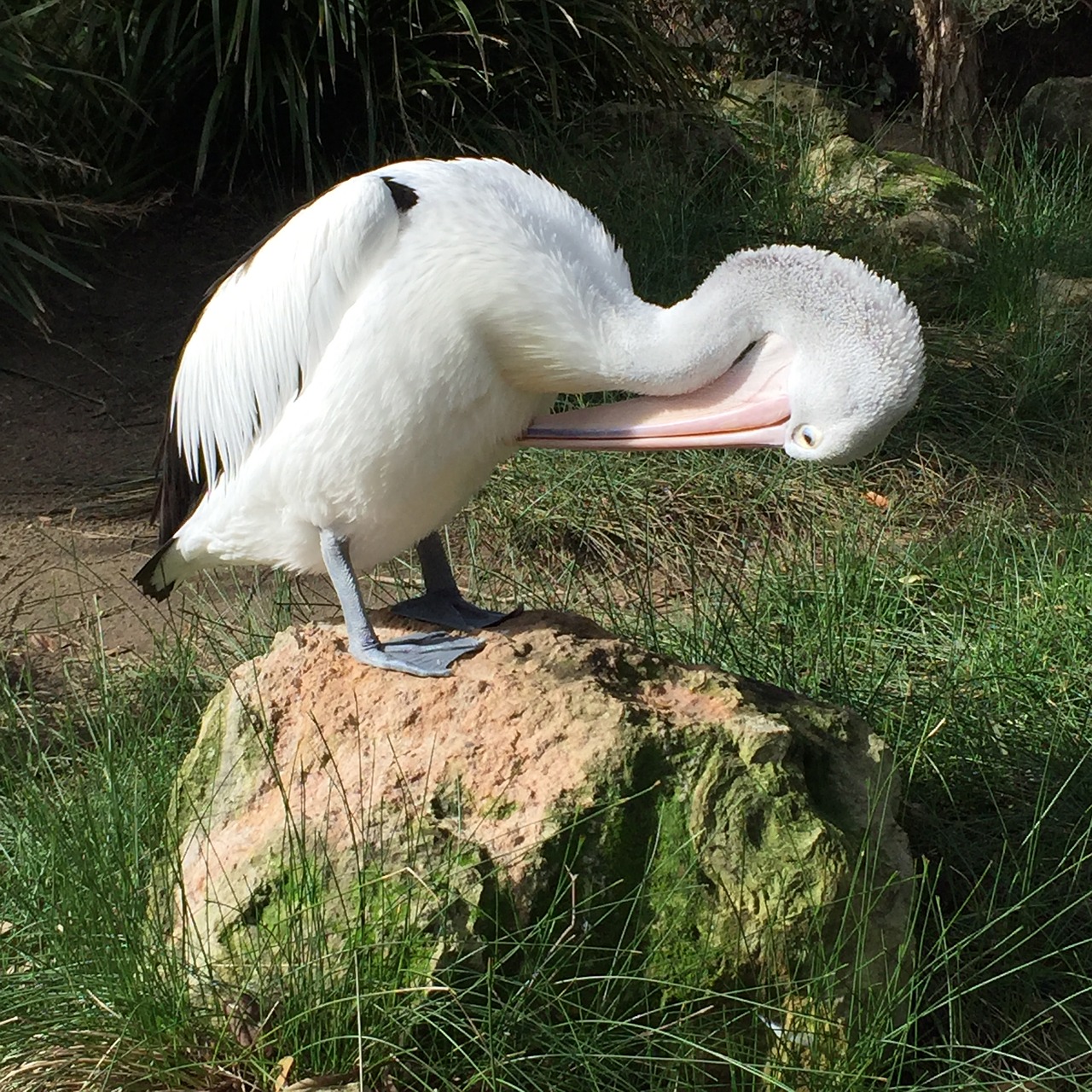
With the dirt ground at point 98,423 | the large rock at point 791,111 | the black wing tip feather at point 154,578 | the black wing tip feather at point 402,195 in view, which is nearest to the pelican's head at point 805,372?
the black wing tip feather at point 402,195

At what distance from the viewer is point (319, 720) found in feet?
9.66

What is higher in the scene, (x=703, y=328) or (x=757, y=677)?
(x=703, y=328)

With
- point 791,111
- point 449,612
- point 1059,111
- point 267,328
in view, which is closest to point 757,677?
point 449,612

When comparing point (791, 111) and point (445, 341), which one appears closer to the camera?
point (445, 341)

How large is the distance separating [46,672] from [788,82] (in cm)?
715

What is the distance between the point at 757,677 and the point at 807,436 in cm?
127

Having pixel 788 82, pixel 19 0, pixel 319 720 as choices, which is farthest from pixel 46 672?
pixel 788 82

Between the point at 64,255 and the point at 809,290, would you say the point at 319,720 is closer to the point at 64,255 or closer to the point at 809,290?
the point at 809,290

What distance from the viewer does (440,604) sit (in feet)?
11.3

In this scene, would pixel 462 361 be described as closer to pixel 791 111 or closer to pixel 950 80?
pixel 791 111

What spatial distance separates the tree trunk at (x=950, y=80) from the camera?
865 cm

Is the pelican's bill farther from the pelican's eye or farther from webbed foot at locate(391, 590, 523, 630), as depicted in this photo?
webbed foot at locate(391, 590, 523, 630)

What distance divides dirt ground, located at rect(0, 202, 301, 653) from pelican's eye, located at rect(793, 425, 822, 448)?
101 inches

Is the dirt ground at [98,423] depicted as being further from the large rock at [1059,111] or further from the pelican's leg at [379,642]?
the large rock at [1059,111]
